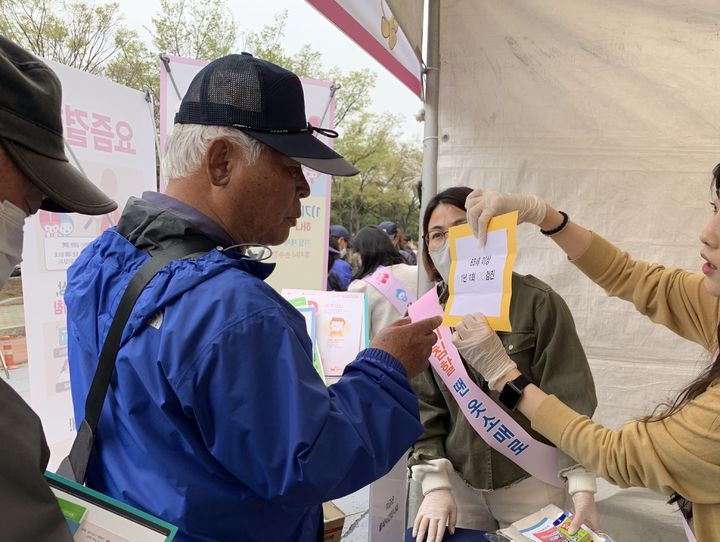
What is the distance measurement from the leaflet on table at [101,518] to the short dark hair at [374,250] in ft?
10.7

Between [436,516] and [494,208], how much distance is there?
102 centimetres

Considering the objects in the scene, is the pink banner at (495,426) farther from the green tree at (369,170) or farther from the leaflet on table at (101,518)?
the green tree at (369,170)

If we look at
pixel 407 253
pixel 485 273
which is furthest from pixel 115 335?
pixel 407 253

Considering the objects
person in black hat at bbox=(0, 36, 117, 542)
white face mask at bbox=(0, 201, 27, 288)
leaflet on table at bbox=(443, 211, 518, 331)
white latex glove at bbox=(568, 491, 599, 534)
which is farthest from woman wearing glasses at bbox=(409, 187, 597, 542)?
white face mask at bbox=(0, 201, 27, 288)

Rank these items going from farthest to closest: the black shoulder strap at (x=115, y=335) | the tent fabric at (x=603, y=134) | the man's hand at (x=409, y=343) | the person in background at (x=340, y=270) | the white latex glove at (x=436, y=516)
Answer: the person in background at (x=340, y=270)
the tent fabric at (x=603, y=134)
the white latex glove at (x=436, y=516)
the man's hand at (x=409, y=343)
the black shoulder strap at (x=115, y=335)

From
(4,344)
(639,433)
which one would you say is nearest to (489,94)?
(639,433)

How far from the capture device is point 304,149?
1043 mm

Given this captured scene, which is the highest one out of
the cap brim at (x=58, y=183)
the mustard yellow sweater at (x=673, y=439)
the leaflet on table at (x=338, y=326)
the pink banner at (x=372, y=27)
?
the pink banner at (x=372, y=27)

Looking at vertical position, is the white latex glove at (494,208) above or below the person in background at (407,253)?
above

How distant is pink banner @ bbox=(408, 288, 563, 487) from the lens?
1680 mm

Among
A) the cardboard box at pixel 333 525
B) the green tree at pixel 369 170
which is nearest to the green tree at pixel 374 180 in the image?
the green tree at pixel 369 170

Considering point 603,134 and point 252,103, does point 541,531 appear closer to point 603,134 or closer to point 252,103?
point 252,103

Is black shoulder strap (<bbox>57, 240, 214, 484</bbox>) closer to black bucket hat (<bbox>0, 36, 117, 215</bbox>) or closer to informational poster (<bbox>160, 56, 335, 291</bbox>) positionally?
black bucket hat (<bbox>0, 36, 117, 215</bbox>)

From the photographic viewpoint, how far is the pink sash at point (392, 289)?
3.46 metres
